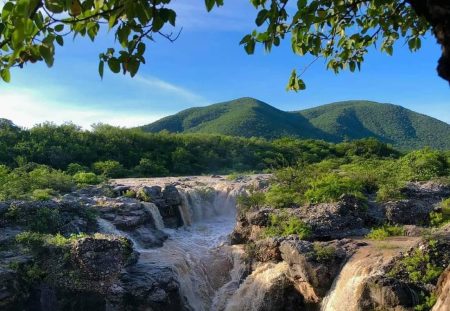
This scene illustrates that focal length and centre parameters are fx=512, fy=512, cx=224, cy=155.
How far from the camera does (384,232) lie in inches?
419

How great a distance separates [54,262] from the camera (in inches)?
410

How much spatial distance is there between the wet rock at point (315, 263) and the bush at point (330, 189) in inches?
105

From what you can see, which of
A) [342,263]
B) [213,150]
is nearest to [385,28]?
[342,263]

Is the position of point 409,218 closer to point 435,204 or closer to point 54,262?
point 435,204

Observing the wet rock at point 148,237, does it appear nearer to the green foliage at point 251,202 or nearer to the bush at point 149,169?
the green foliage at point 251,202

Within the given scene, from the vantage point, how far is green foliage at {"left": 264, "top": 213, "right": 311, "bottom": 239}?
11091 millimetres

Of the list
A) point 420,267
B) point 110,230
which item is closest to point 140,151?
point 110,230

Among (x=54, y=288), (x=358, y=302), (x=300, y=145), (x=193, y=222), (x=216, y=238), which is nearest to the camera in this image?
(x=358, y=302)

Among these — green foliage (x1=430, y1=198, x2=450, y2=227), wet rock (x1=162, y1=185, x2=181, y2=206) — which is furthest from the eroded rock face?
wet rock (x1=162, y1=185, x2=181, y2=206)

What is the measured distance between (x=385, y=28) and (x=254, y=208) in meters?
9.53

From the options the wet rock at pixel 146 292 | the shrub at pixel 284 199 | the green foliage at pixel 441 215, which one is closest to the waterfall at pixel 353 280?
the green foliage at pixel 441 215

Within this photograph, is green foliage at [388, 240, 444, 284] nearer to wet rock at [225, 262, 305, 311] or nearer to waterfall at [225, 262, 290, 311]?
wet rock at [225, 262, 305, 311]

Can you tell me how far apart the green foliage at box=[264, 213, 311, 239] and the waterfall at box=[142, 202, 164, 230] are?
198 inches

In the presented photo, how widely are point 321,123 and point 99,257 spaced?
256ft
